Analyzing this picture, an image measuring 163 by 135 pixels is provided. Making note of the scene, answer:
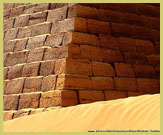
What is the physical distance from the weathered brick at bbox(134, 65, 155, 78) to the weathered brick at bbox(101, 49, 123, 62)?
588mm

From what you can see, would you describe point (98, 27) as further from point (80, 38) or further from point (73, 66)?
point (73, 66)

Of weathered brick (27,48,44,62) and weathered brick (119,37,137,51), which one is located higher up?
weathered brick (119,37,137,51)

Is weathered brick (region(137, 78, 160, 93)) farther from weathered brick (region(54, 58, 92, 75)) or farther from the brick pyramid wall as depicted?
weathered brick (region(54, 58, 92, 75))

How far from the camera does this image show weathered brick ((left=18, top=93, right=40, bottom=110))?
10922 millimetres

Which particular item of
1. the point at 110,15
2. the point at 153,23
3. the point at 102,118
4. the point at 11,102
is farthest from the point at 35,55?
the point at 102,118

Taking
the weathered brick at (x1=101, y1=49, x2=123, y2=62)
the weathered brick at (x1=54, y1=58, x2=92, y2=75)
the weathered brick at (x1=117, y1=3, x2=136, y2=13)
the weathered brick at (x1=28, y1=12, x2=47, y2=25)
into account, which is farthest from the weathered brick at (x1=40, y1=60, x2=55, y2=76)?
the weathered brick at (x1=117, y1=3, x2=136, y2=13)

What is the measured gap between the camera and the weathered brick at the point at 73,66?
35.4 feet

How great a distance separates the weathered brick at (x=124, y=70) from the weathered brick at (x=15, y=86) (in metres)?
2.78

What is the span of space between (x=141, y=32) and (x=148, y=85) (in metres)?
1.87

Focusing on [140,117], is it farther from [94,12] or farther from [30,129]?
[94,12]

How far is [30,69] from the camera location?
1155 cm

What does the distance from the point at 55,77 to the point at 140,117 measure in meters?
4.28

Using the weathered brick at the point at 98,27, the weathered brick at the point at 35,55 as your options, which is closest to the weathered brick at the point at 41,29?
the weathered brick at the point at 35,55

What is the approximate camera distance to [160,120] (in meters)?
6.43
